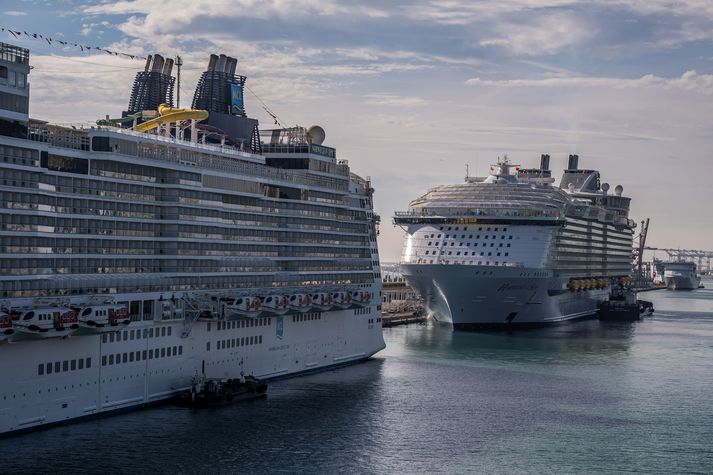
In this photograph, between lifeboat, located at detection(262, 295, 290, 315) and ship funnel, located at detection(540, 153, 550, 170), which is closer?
lifeboat, located at detection(262, 295, 290, 315)

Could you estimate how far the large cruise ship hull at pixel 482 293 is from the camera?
103062 millimetres

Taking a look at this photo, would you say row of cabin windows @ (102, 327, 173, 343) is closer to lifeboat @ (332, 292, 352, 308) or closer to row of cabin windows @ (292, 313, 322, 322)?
row of cabin windows @ (292, 313, 322, 322)

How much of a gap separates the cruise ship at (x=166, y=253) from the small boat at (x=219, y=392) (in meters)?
0.76

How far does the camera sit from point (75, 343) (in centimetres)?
4722

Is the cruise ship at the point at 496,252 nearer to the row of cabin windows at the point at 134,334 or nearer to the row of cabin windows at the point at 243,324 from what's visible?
the row of cabin windows at the point at 243,324

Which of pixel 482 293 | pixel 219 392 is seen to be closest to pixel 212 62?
pixel 219 392

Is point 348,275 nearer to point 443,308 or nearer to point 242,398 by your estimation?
point 242,398

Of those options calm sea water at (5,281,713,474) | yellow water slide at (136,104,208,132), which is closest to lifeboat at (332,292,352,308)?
calm sea water at (5,281,713,474)

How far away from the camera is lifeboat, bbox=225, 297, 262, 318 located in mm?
57656

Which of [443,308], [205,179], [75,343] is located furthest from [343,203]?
[443,308]

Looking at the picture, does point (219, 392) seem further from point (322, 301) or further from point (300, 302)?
point (322, 301)

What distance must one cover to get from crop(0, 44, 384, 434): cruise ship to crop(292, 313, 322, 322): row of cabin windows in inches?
5.7

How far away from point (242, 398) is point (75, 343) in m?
11.9

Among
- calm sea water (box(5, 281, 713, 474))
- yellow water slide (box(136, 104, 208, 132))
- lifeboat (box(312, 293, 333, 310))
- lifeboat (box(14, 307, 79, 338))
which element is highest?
yellow water slide (box(136, 104, 208, 132))
